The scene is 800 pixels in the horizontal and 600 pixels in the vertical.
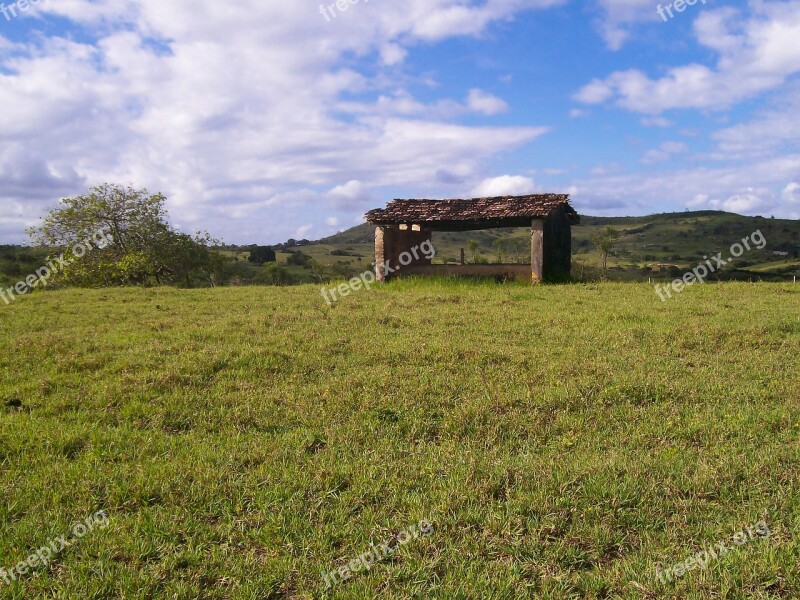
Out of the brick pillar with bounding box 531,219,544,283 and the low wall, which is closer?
the brick pillar with bounding box 531,219,544,283

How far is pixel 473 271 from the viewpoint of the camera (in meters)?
24.9

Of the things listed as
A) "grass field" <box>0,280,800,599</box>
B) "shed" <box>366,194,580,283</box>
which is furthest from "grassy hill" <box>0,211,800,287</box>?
"grass field" <box>0,280,800,599</box>

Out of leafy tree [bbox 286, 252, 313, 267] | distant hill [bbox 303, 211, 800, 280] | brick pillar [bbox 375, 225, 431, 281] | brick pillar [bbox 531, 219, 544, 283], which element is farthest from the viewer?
distant hill [bbox 303, 211, 800, 280]

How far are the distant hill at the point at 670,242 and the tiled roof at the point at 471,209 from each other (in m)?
28.1

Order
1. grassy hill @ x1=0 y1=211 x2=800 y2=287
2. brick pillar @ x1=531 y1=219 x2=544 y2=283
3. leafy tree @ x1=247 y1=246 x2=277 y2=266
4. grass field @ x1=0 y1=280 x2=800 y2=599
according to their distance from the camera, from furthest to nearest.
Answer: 1. leafy tree @ x1=247 y1=246 x2=277 y2=266
2. grassy hill @ x1=0 y1=211 x2=800 y2=287
3. brick pillar @ x1=531 y1=219 x2=544 y2=283
4. grass field @ x1=0 y1=280 x2=800 y2=599

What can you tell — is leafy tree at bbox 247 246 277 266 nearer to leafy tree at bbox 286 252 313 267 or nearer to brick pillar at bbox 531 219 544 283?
leafy tree at bbox 286 252 313 267

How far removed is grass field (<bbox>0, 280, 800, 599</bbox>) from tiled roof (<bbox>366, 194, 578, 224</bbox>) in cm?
1322

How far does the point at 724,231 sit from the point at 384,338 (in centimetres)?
9218

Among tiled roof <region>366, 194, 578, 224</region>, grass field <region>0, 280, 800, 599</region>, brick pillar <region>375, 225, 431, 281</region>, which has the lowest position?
grass field <region>0, 280, 800, 599</region>

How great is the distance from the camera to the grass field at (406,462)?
3.70 m

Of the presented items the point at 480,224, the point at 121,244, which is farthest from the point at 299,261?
the point at 480,224

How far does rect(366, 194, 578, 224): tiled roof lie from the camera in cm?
2367

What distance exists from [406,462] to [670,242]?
89.0m

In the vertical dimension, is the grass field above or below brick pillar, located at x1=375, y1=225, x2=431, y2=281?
below
